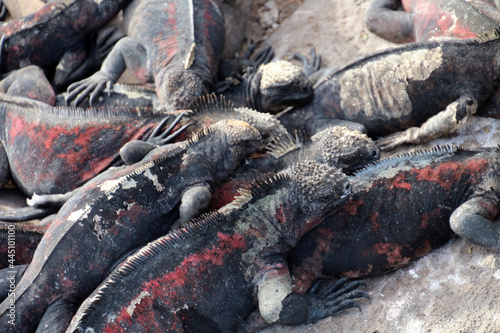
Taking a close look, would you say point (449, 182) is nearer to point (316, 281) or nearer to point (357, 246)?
point (357, 246)

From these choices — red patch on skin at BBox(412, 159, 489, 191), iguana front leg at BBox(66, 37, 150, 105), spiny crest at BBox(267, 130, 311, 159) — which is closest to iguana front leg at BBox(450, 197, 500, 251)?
red patch on skin at BBox(412, 159, 489, 191)

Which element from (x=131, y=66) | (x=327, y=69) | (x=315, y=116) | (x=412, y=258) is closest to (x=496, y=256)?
(x=412, y=258)

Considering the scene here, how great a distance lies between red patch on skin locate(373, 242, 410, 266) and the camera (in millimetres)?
3426

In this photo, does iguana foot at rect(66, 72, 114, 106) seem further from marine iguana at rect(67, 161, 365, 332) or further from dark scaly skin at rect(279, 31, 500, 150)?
marine iguana at rect(67, 161, 365, 332)

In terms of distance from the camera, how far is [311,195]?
10.7ft

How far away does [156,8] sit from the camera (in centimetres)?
545

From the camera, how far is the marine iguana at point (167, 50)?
4.84 metres

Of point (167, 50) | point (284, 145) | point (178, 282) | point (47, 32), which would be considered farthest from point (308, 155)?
point (47, 32)

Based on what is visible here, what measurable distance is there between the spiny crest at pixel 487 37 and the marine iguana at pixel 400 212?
115 centimetres

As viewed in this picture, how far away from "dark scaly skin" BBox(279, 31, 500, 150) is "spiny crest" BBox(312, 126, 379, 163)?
603 millimetres

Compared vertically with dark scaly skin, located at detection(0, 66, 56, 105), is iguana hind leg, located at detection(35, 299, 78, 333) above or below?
below

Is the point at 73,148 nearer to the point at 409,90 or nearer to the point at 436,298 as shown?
the point at 409,90

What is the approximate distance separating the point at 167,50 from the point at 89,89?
2.61 feet

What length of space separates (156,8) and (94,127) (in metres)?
1.65
